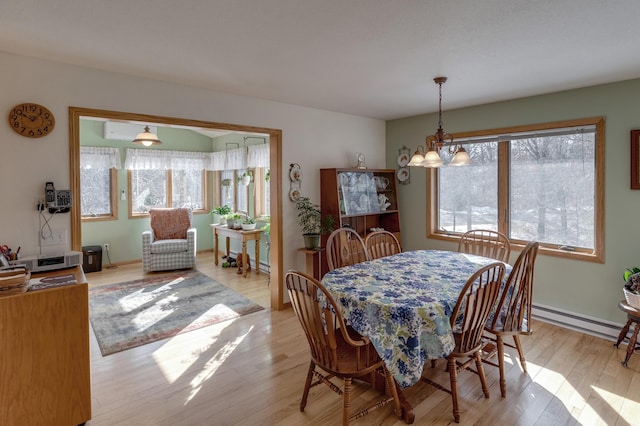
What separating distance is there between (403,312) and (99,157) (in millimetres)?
5923

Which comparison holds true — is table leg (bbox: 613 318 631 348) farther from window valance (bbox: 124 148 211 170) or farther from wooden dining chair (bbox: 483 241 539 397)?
window valance (bbox: 124 148 211 170)

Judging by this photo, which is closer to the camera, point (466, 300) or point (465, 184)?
point (466, 300)

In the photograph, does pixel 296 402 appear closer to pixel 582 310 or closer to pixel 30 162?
pixel 30 162

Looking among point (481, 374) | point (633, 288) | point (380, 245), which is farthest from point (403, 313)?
point (633, 288)

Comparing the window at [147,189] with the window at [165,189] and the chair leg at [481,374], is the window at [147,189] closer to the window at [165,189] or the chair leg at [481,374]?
the window at [165,189]

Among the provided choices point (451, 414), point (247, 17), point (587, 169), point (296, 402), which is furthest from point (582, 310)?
point (247, 17)

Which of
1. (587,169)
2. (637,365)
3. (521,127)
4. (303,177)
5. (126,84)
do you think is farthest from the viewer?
(303,177)

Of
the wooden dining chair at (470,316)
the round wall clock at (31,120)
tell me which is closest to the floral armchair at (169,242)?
the round wall clock at (31,120)

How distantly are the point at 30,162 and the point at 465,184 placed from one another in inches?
170

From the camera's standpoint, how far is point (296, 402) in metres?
2.34

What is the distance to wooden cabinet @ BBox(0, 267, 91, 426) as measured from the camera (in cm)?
187

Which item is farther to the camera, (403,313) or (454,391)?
(454,391)

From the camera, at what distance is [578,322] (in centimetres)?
345

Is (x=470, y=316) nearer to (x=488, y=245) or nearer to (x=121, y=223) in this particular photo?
(x=488, y=245)
